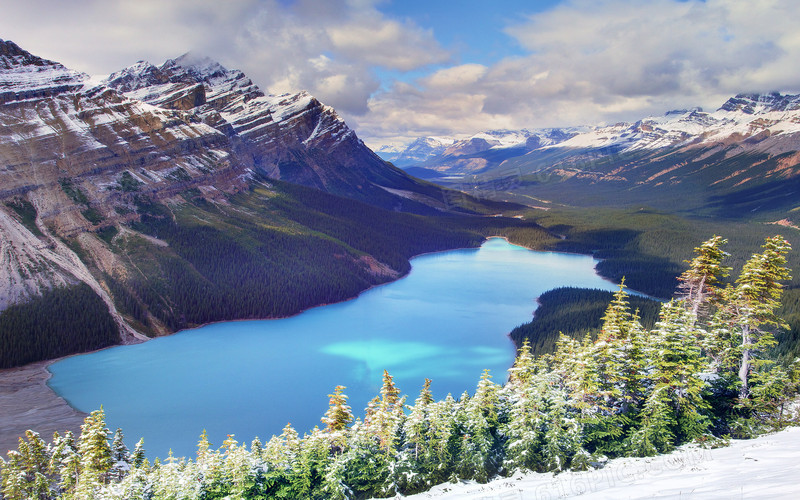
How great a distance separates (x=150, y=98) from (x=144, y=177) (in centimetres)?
9697

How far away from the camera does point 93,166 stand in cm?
10894

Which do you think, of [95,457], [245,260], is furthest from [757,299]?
[245,260]

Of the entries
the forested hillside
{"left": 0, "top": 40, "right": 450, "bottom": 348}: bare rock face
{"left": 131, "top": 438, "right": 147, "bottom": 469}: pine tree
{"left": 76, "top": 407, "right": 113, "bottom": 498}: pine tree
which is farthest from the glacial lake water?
{"left": 0, "top": 40, "right": 450, "bottom": 348}: bare rock face

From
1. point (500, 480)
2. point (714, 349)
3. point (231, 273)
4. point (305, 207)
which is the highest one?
point (305, 207)

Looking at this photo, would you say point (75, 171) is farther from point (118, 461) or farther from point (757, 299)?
point (757, 299)

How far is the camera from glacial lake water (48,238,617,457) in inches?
2052

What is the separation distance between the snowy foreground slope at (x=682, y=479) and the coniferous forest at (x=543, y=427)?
4.93 feet

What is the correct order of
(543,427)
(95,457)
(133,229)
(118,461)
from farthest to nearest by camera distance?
(133,229), (118,461), (95,457), (543,427)

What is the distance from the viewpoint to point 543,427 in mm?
29812

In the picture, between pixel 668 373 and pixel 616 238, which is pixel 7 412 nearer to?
pixel 668 373

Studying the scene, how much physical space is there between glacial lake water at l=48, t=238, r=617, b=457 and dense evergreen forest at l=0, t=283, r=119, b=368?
304 cm

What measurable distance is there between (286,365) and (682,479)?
57598 millimetres

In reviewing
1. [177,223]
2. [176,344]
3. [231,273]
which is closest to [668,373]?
[176,344]

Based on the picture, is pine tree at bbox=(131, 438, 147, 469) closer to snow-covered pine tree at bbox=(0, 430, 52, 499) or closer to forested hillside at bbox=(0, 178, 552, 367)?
snow-covered pine tree at bbox=(0, 430, 52, 499)
